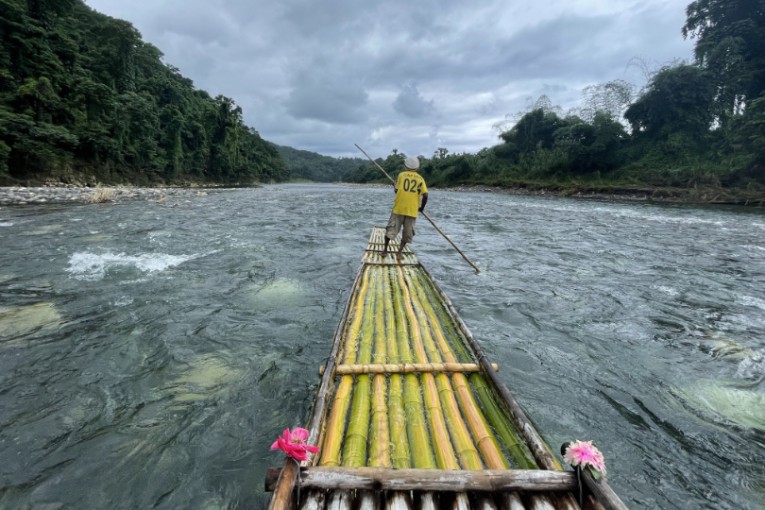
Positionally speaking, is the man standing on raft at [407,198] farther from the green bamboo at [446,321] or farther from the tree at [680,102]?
the tree at [680,102]

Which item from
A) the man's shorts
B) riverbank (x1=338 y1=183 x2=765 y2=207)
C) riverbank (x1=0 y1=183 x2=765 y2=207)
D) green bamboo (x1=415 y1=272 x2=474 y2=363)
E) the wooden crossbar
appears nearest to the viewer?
the wooden crossbar

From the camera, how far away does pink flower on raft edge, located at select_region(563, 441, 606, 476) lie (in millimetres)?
2010

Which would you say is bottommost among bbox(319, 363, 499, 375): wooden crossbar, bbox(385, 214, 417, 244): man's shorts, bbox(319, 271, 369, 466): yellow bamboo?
bbox(319, 271, 369, 466): yellow bamboo

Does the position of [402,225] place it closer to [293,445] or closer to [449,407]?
[449,407]

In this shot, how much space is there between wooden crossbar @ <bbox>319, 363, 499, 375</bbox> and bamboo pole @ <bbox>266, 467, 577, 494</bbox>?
4.89ft

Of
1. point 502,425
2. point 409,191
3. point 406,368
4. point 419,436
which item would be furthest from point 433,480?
point 409,191

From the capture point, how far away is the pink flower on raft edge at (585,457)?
2010 mm

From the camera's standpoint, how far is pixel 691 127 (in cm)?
3781

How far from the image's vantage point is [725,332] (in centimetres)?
554

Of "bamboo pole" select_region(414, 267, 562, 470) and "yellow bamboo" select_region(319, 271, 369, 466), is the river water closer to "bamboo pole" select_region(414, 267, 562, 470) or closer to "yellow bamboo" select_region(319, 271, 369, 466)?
"yellow bamboo" select_region(319, 271, 369, 466)

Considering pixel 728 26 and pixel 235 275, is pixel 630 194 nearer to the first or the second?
pixel 728 26

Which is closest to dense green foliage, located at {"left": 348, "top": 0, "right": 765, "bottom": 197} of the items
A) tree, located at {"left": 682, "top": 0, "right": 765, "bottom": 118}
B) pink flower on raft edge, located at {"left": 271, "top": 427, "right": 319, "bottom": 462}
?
tree, located at {"left": 682, "top": 0, "right": 765, "bottom": 118}

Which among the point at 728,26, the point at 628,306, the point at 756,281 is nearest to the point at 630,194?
the point at 728,26

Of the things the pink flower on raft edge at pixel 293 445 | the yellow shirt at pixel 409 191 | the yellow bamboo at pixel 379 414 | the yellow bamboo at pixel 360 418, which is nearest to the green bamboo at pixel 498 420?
the yellow bamboo at pixel 379 414
